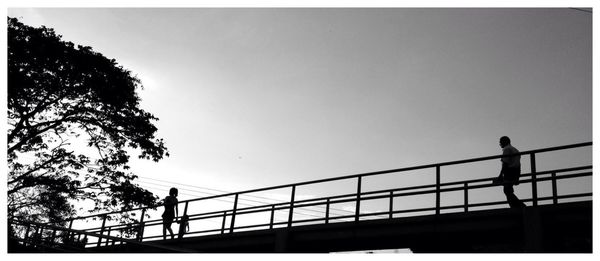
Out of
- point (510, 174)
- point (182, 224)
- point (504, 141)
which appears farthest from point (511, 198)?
point (182, 224)

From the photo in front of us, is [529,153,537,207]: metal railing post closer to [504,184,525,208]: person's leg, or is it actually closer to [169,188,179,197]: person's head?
[504,184,525,208]: person's leg

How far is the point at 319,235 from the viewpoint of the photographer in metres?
11.1

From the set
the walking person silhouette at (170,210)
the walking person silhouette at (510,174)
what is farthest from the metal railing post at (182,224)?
the walking person silhouette at (510,174)

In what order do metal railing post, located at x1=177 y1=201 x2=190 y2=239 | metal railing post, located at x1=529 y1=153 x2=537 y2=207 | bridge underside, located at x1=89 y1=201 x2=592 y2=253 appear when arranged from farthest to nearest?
1. metal railing post, located at x1=177 y1=201 x2=190 y2=239
2. metal railing post, located at x1=529 y1=153 x2=537 y2=207
3. bridge underside, located at x1=89 y1=201 x2=592 y2=253

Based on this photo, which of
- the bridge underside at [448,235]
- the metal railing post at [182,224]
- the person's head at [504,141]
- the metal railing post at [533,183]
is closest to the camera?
the bridge underside at [448,235]

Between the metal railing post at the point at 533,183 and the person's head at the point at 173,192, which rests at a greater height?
the person's head at the point at 173,192

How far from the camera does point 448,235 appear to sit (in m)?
9.57

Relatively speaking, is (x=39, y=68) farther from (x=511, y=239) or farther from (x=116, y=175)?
(x=511, y=239)

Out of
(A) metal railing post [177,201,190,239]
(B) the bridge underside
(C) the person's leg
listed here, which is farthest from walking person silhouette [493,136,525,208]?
(A) metal railing post [177,201,190,239]

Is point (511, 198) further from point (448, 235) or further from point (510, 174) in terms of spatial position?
point (448, 235)

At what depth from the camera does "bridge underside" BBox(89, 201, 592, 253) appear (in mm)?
8344

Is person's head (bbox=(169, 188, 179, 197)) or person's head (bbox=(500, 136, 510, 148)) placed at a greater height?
person's head (bbox=(500, 136, 510, 148))

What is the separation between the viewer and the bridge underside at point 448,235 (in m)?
8.34

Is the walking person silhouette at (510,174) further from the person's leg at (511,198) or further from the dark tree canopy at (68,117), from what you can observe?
the dark tree canopy at (68,117)
